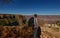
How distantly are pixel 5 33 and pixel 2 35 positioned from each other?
0.31 m

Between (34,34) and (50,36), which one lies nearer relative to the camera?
(34,34)

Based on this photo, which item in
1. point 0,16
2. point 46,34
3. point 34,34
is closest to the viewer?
point 34,34

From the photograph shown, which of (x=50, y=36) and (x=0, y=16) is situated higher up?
(x=0, y=16)

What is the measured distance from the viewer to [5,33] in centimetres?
1438

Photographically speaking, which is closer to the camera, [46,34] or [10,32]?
[10,32]

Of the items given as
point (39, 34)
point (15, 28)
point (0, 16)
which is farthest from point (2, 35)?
point (0, 16)

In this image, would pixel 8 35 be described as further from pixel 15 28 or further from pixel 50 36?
pixel 50 36

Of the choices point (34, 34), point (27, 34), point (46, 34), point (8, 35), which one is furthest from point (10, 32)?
point (46, 34)

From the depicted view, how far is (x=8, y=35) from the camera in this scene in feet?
47.2

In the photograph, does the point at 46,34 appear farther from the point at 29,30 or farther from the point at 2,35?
the point at 2,35

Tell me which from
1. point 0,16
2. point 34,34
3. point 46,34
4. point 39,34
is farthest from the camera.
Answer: point 0,16

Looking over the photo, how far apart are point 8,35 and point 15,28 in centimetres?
85

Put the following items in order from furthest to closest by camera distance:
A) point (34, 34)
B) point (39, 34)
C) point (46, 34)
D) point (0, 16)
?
point (0, 16) → point (46, 34) → point (39, 34) → point (34, 34)

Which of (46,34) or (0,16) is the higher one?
(0,16)
